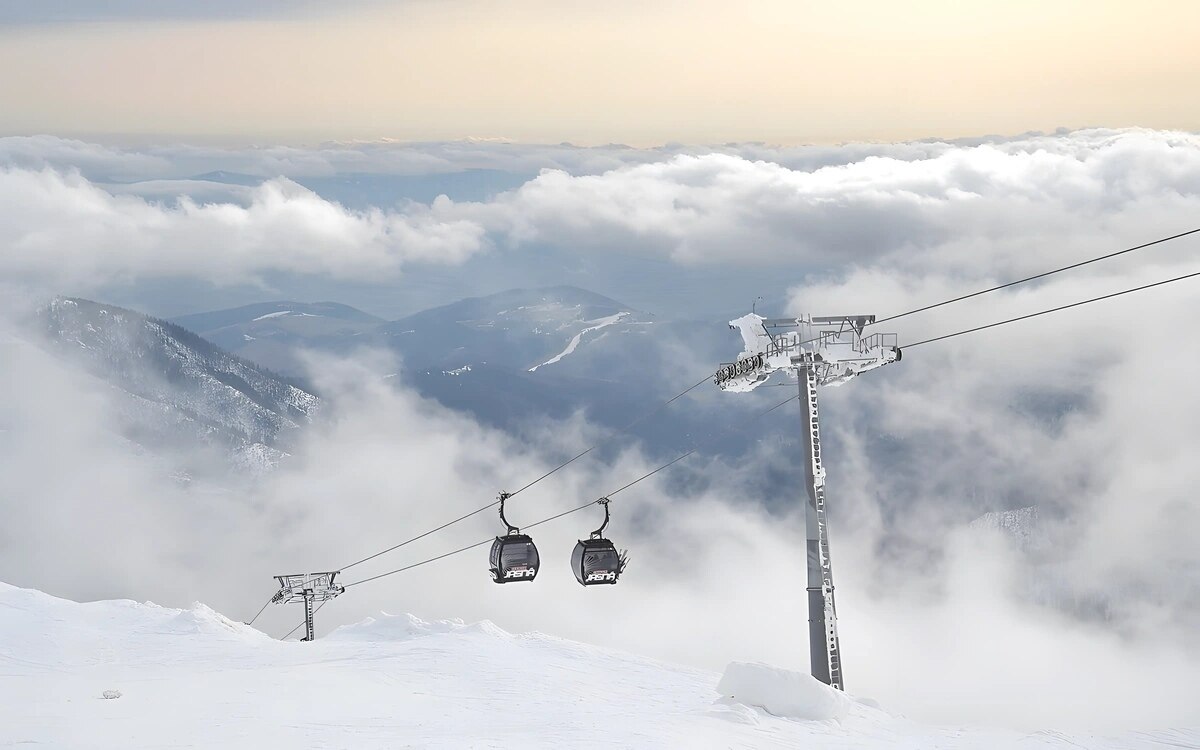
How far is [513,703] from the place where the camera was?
3750 cm

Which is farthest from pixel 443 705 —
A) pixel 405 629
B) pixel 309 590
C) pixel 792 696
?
pixel 309 590

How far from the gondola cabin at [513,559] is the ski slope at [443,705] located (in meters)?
4.05

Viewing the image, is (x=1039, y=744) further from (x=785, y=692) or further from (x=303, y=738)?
(x=303, y=738)

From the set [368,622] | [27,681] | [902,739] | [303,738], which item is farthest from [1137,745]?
[368,622]

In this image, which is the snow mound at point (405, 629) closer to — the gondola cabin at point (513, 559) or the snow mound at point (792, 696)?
the gondola cabin at point (513, 559)

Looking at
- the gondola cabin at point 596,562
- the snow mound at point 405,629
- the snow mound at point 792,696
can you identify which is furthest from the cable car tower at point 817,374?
the snow mound at point 405,629

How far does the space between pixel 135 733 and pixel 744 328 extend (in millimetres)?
21500

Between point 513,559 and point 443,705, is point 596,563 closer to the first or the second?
point 513,559

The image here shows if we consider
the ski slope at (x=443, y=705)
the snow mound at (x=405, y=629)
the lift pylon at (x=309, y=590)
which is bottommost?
the ski slope at (x=443, y=705)

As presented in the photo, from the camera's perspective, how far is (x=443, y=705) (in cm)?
3588

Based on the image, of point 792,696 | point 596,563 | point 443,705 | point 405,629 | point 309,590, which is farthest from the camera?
point 309,590

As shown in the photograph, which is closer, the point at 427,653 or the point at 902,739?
the point at 902,739

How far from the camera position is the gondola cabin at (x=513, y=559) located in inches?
1641

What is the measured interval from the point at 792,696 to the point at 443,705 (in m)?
11.2
